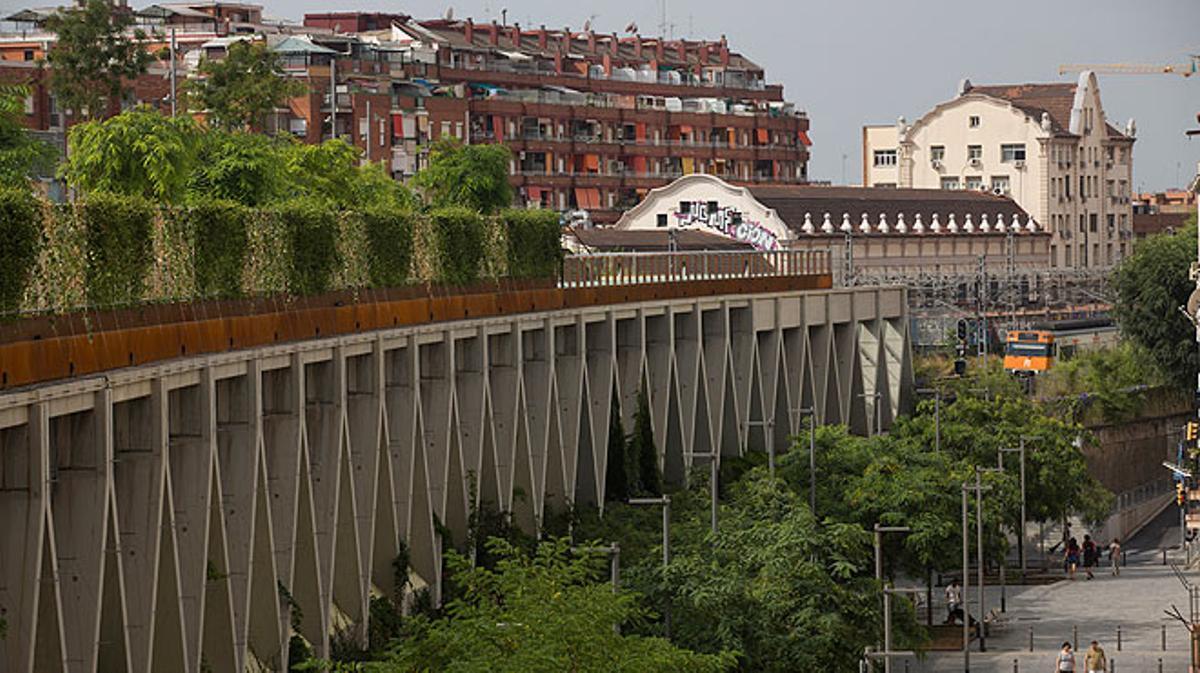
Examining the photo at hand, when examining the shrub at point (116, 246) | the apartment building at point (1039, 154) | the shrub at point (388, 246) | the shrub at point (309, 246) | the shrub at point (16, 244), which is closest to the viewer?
the shrub at point (16, 244)

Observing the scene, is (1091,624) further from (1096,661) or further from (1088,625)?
(1096,661)

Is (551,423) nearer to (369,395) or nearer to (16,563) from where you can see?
(369,395)

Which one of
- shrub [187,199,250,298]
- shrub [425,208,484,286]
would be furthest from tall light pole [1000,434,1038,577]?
shrub [187,199,250,298]

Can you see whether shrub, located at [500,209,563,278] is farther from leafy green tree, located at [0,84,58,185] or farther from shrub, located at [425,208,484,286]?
leafy green tree, located at [0,84,58,185]

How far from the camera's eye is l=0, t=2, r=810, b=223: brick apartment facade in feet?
490

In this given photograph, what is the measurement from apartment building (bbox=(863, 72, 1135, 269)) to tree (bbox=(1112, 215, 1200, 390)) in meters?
36.6

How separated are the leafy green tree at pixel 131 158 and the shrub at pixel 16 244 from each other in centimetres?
2830

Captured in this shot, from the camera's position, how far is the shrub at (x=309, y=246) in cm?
5934

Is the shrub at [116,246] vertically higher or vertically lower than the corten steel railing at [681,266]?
higher

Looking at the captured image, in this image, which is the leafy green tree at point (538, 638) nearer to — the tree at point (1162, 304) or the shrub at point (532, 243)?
the shrub at point (532, 243)

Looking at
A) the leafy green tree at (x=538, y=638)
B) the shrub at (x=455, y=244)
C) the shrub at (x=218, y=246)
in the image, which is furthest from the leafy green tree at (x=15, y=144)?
the leafy green tree at (x=538, y=638)

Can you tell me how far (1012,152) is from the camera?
191 metres

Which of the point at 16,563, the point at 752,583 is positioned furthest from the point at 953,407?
the point at 16,563

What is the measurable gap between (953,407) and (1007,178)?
278 ft
